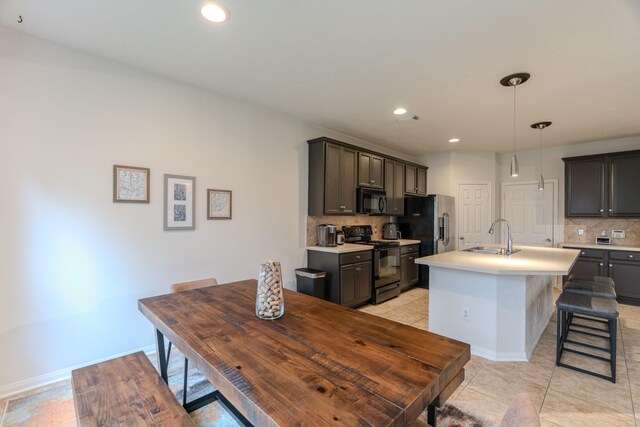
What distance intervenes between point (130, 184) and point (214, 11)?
1.69 meters

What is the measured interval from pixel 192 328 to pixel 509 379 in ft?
8.46

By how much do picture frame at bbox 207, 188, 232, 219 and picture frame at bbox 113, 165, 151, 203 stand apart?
0.62 m

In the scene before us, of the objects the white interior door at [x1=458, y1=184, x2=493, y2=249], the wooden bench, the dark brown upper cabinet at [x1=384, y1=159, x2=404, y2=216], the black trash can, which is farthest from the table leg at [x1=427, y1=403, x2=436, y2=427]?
the white interior door at [x1=458, y1=184, x2=493, y2=249]

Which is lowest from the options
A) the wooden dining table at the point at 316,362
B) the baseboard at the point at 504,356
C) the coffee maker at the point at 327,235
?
the baseboard at the point at 504,356

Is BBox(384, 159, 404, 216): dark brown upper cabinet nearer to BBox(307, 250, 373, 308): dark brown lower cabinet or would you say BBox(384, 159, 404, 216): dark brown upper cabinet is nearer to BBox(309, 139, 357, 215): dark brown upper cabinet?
BBox(309, 139, 357, 215): dark brown upper cabinet

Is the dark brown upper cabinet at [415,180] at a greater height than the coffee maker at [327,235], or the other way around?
the dark brown upper cabinet at [415,180]

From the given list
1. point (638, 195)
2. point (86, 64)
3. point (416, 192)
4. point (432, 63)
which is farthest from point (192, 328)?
point (638, 195)

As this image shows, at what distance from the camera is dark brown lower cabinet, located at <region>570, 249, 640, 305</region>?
4.45 m

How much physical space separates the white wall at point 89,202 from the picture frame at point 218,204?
0.07 m

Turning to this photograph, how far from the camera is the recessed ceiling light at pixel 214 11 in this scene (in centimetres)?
194

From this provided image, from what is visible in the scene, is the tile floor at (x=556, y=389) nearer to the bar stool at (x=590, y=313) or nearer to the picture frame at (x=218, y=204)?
the bar stool at (x=590, y=313)

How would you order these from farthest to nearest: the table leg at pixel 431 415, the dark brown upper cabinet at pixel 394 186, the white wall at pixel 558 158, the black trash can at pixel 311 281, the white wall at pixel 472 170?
the white wall at pixel 472 170
the dark brown upper cabinet at pixel 394 186
the white wall at pixel 558 158
the black trash can at pixel 311 281
the table leg at pixel 431 415

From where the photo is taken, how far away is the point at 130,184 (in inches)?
108

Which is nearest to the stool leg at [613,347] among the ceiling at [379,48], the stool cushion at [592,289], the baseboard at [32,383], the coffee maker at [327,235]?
the stool cushion at [592,289]
